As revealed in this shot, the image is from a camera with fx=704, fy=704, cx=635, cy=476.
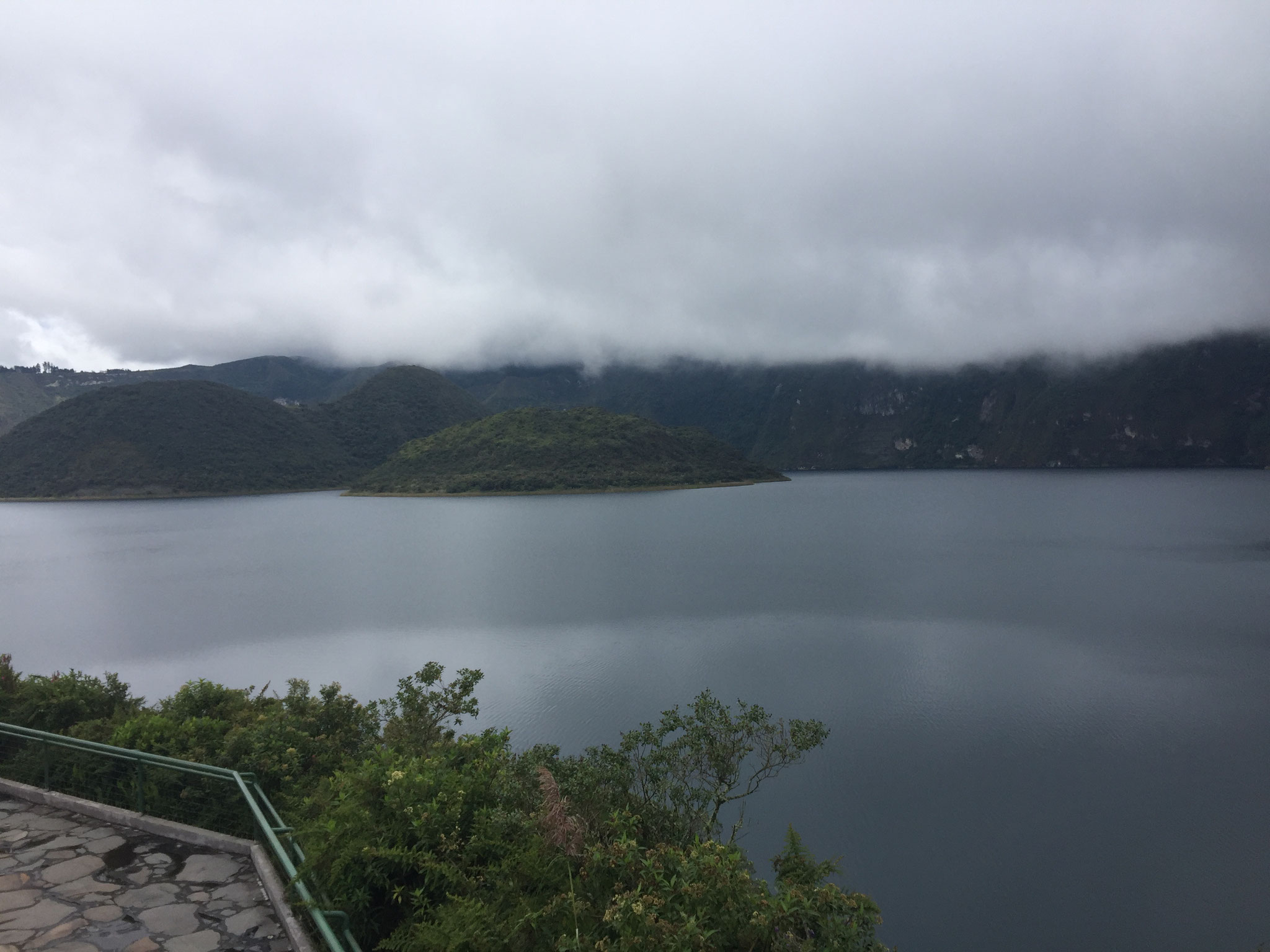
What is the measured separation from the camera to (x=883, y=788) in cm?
1625

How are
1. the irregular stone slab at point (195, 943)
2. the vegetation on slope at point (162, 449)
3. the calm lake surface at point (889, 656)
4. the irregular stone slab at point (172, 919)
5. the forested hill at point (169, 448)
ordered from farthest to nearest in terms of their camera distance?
the forested hill at point (169, 448) < the vegetation on slope at point (162, 449) < the calm lake surface at point (889, 656) < the irregular stone slab at point (172, 919) < the irregular stone slab at point (195, 943)

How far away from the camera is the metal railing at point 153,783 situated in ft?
20.9

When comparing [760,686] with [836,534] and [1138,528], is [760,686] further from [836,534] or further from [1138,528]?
[1138,528]

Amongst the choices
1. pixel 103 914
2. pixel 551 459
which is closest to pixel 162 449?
pixel 551 459

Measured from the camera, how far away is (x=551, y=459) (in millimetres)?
133000

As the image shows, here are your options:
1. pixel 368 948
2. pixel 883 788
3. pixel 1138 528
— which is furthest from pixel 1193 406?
pixel 368 948

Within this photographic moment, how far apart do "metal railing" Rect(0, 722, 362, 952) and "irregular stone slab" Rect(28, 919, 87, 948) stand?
49.8 inches

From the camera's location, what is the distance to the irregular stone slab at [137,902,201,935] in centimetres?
507

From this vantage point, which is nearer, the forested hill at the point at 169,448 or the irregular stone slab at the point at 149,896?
the irregular stone slab at the point at 149,896

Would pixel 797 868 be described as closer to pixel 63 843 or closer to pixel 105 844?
pixel 105 844

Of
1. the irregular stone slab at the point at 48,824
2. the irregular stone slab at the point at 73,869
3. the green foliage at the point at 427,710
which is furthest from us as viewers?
the green foliage at the point at 427,710

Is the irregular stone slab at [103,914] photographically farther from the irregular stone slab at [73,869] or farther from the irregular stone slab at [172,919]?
the irregular stone slab at [73,869]

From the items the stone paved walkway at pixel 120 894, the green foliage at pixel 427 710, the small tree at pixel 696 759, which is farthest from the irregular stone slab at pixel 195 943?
the green foliage at pixel 427 710

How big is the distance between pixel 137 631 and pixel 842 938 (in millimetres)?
37894
